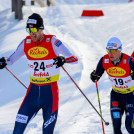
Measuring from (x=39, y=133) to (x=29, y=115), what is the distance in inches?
57.3

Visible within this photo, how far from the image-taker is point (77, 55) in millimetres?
10719

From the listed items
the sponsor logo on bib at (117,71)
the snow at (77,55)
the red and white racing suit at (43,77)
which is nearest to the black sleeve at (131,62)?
the sponsor logo on bib at (117,71)

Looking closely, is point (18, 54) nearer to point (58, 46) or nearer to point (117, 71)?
point (58, 46)

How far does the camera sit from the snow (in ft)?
22.8

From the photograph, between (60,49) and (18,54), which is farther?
(18,54)

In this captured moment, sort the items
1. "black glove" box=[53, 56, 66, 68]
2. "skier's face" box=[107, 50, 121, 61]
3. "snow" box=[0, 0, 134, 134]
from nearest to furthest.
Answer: "black glove" box=[53, 56, 66, 68] → "skier's face" box=[107, 50, 121, 61] → "snow" box=[0, 0, 134, 134]

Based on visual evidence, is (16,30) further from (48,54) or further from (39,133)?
(48,54)

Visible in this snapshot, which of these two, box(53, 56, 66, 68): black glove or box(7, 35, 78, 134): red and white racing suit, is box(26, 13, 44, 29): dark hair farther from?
box(53, 56, 66, 68): black glove

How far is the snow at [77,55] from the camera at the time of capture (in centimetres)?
696

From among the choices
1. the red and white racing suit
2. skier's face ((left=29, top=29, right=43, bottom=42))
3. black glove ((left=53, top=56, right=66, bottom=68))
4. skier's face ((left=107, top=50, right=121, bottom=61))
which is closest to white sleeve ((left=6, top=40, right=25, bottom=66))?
the red and white racing suit

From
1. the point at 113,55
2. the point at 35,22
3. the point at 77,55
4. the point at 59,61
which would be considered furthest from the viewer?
the point at 77,55

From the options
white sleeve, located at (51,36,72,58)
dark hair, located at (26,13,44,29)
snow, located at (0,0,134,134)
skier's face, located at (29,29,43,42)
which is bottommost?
snow, located at (0,0,134,134)

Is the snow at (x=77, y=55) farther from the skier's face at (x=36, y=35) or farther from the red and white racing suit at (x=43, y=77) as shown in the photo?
the skier's face at (x=36, y=35)

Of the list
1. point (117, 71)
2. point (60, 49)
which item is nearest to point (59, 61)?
Answer: point (60, 49)
